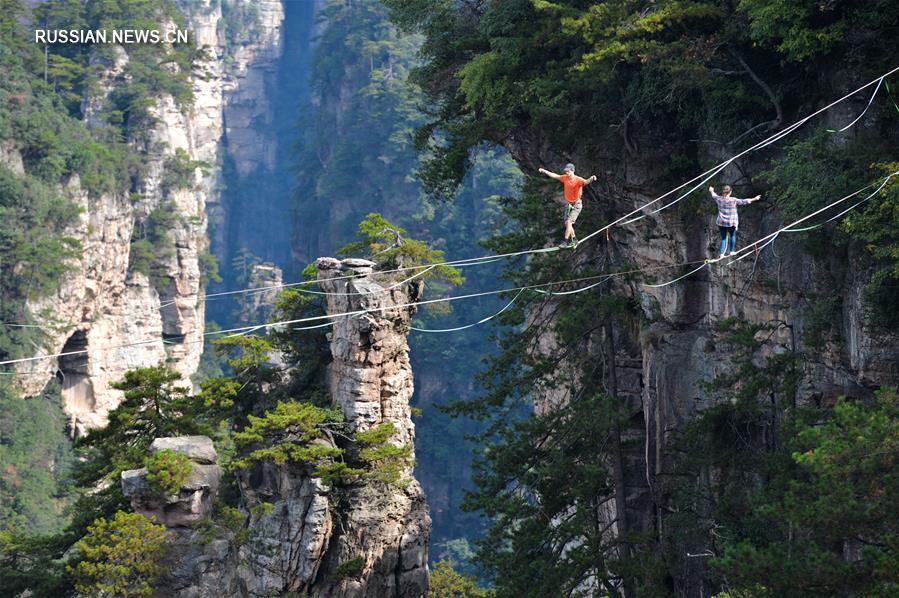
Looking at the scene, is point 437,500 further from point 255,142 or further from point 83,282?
point 255,142

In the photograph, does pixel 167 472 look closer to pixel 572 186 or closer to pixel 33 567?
pixel 33 567

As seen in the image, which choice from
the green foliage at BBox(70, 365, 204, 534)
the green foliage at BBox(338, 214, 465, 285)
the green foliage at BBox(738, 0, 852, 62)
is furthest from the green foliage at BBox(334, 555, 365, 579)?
the green foliage at BBox(738, 0, 852, 62)

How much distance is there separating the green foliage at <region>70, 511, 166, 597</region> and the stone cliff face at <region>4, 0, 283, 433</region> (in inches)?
746

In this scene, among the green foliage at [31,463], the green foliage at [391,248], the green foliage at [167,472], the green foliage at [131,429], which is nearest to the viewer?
the green foliage at [167,472]

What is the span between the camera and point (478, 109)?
23.2m

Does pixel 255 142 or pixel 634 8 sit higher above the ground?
pixel 255 142

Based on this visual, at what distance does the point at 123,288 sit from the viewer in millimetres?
→ 50500

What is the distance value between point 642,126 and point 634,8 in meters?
2.22

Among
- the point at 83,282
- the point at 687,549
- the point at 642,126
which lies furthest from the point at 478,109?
the point at 83,282

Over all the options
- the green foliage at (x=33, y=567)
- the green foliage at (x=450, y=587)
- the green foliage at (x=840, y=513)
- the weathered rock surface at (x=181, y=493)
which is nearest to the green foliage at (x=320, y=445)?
the weathered rock surface at (x=181, y=493)

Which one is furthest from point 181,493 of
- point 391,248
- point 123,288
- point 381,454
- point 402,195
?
point 402,195

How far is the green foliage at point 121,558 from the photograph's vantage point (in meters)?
20.9

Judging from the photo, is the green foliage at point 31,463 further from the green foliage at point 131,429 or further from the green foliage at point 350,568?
the green foliage at point 350,568

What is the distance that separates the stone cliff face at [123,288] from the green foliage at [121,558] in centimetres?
1895
